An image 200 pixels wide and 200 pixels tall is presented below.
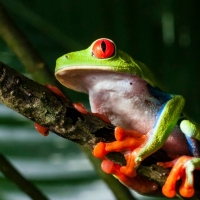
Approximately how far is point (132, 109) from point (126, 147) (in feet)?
0.60

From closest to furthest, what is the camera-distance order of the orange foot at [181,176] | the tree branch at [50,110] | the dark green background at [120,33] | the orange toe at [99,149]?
the tree branch at [50,110] → the orange toe at [99,149] → the orange foot at [181,176] → the dark green background at [120,33]

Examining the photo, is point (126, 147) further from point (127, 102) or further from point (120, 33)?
point (120, 33)

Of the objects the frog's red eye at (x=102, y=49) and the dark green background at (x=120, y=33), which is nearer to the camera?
the frog's red eye at (x=102, y=49)

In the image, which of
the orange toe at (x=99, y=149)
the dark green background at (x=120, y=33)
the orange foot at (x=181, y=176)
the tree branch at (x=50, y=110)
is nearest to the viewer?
the tree branch at (x=50, y=110)

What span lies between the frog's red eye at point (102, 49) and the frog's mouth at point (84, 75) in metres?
0.03

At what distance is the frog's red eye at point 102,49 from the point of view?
105 cm

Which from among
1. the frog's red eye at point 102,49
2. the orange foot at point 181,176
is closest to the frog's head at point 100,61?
the frog's red eye at point 102,49

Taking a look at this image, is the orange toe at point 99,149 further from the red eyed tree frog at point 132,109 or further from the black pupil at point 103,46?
the black pupil at point 103,46

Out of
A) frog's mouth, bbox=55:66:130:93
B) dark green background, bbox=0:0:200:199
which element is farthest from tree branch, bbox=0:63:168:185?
dark green background, bbox=0:0:200:199

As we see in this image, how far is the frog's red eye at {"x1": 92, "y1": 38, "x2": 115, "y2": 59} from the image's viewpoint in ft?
3.44

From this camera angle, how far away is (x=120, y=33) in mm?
1894

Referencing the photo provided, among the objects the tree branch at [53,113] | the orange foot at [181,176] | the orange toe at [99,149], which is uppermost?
the tree branch at [53,113]

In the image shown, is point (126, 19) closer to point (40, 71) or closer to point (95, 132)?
point (40, 71)

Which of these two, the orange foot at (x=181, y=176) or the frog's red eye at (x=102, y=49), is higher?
the frog's red eye at (x=102, y=49)
